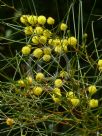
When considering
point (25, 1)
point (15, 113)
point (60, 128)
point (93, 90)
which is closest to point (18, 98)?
point (15, 113)

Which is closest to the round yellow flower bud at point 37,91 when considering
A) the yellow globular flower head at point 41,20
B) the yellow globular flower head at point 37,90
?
the yellow globular flower head at point 37,90

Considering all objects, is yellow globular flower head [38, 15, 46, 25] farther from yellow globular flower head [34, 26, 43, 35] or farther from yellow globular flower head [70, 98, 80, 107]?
yellow globular flower head [70, 98, 80, 107]

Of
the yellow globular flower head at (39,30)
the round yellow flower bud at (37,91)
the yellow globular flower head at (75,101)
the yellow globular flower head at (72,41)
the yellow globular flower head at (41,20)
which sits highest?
the yellow globular flower head at (41,20)

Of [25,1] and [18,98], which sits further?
[25,1]

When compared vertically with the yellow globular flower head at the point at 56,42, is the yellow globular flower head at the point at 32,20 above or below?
above

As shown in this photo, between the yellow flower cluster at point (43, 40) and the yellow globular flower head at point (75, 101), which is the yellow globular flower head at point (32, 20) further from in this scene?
the yellow globular flower head at point (75, 101)

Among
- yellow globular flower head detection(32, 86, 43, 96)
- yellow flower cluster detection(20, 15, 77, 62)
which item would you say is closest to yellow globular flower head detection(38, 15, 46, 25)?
yellow flower cluster detection(20, 15, 77, 62)

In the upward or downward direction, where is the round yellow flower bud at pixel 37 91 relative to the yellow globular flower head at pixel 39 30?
downward

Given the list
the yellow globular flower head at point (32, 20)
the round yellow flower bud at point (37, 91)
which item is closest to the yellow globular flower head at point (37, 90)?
the round yellow flower bud at point (37, 91)

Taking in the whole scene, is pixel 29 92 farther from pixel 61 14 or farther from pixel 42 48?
pixel 61 14

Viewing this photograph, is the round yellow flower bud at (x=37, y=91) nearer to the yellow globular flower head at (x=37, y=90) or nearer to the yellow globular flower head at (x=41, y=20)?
the yellow globular flower head at (x=37, y=90)

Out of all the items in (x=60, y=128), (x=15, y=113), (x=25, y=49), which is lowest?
(x=60, y=128)
